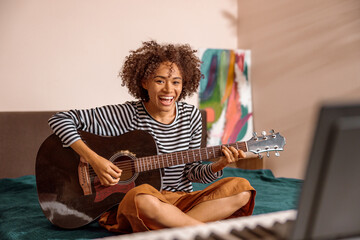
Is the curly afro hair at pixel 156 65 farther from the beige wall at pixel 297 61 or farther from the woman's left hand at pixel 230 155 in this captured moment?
the beige wall at pixel 297 61

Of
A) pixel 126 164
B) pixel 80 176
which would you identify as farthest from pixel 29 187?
pixel 126 164

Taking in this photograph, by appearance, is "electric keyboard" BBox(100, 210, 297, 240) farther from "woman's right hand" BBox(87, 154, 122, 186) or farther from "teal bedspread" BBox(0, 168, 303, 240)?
"woman's right hand" BBox(87, 154, 122, 186)

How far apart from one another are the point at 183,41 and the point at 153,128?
1757mm

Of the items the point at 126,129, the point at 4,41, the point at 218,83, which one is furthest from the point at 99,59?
the point at 126,129

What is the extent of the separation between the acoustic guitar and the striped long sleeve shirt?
5cm

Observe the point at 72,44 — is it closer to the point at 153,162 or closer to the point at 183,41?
the point at 183,41

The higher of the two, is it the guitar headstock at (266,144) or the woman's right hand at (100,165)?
the guitar headstock at (266,144)

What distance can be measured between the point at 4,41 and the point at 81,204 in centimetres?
151

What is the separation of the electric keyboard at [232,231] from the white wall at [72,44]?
224 centimetres

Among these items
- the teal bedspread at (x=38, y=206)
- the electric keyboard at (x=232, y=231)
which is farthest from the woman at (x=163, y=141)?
the electric keyboard at (x=232, y=231)

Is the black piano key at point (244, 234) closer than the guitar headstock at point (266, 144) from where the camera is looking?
Yes

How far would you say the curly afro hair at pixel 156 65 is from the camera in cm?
177

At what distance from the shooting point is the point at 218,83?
3.36m

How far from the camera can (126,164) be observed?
5.32 ft
